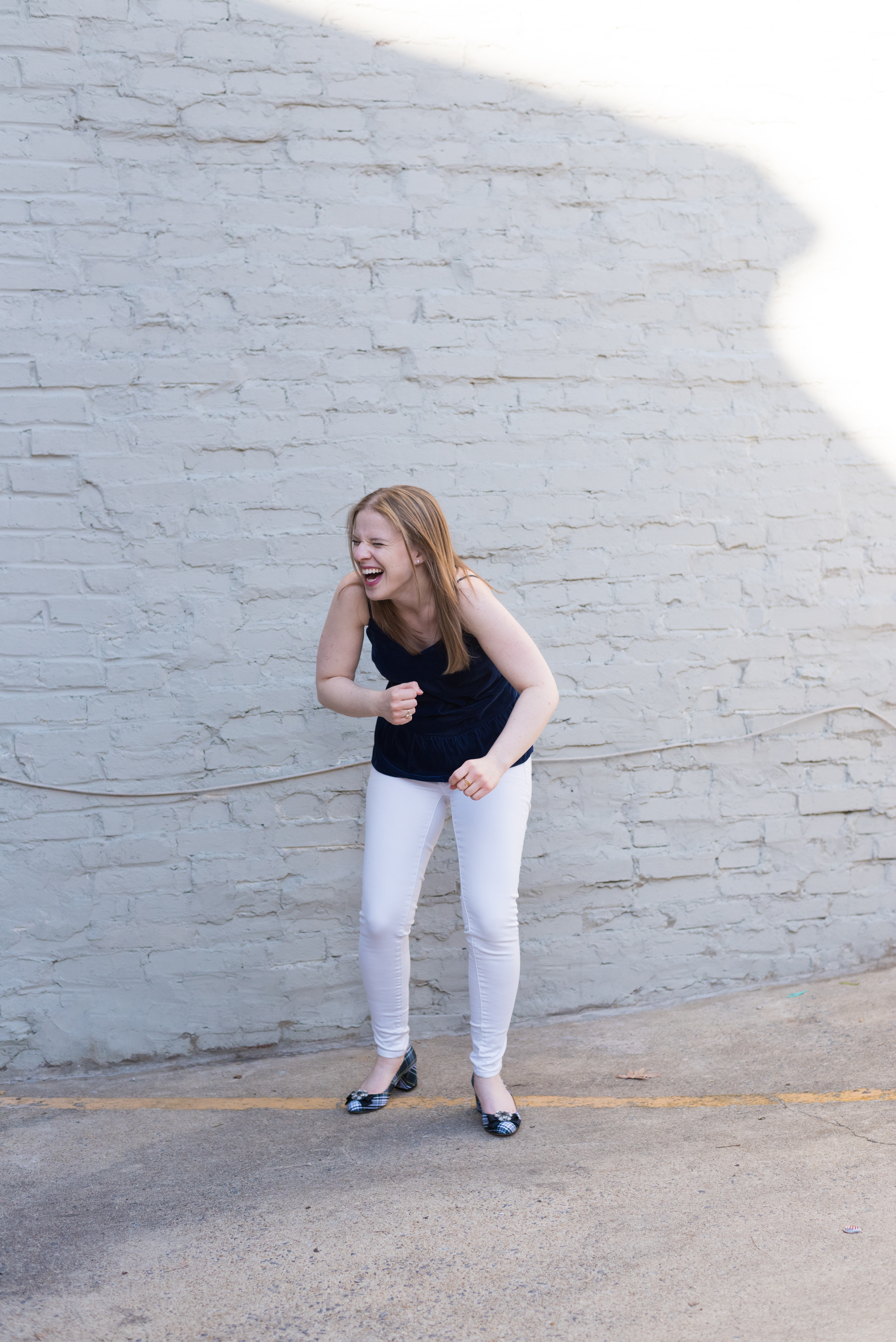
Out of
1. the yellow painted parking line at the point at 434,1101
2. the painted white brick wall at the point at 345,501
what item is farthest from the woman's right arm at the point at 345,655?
the yellow painted parking line at the point at 434,1101

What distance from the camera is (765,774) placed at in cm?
376

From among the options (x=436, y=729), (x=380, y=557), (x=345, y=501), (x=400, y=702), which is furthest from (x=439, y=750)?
(x=345, y=501)

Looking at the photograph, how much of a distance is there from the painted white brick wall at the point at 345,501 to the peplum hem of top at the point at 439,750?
608 mm

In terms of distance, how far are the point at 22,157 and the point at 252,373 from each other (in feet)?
3.04

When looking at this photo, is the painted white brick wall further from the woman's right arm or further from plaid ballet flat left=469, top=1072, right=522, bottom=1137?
plaid ballet flat left=469, top=1072, right=522, bottom=1137

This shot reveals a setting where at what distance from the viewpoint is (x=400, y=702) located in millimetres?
2605

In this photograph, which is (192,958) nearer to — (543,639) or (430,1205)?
(430,1205)

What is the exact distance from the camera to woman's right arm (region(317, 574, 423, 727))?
2816 millimetres

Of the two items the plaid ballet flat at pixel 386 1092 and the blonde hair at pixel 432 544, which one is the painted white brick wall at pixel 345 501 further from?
the blonde hair at pixel 432 544

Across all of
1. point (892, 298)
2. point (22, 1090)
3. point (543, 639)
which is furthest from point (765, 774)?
point (22, 1090)

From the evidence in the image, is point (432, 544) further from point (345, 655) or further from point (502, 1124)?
point (502, 1124)

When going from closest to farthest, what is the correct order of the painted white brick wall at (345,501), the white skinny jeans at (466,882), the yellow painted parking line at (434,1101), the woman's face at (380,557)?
the woman's face at (380,557), the white skinny jeans at (466,882), the yellow painted parking line at (434,1101), the painted white brick wall at (345,501)

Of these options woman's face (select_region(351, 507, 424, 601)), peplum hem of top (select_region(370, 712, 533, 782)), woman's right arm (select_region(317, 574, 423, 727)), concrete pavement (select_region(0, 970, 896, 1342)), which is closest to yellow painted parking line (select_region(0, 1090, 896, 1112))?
concrete pavement (select_region(0, 970, 896, 1342))

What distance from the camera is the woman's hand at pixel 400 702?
2.61 metres
